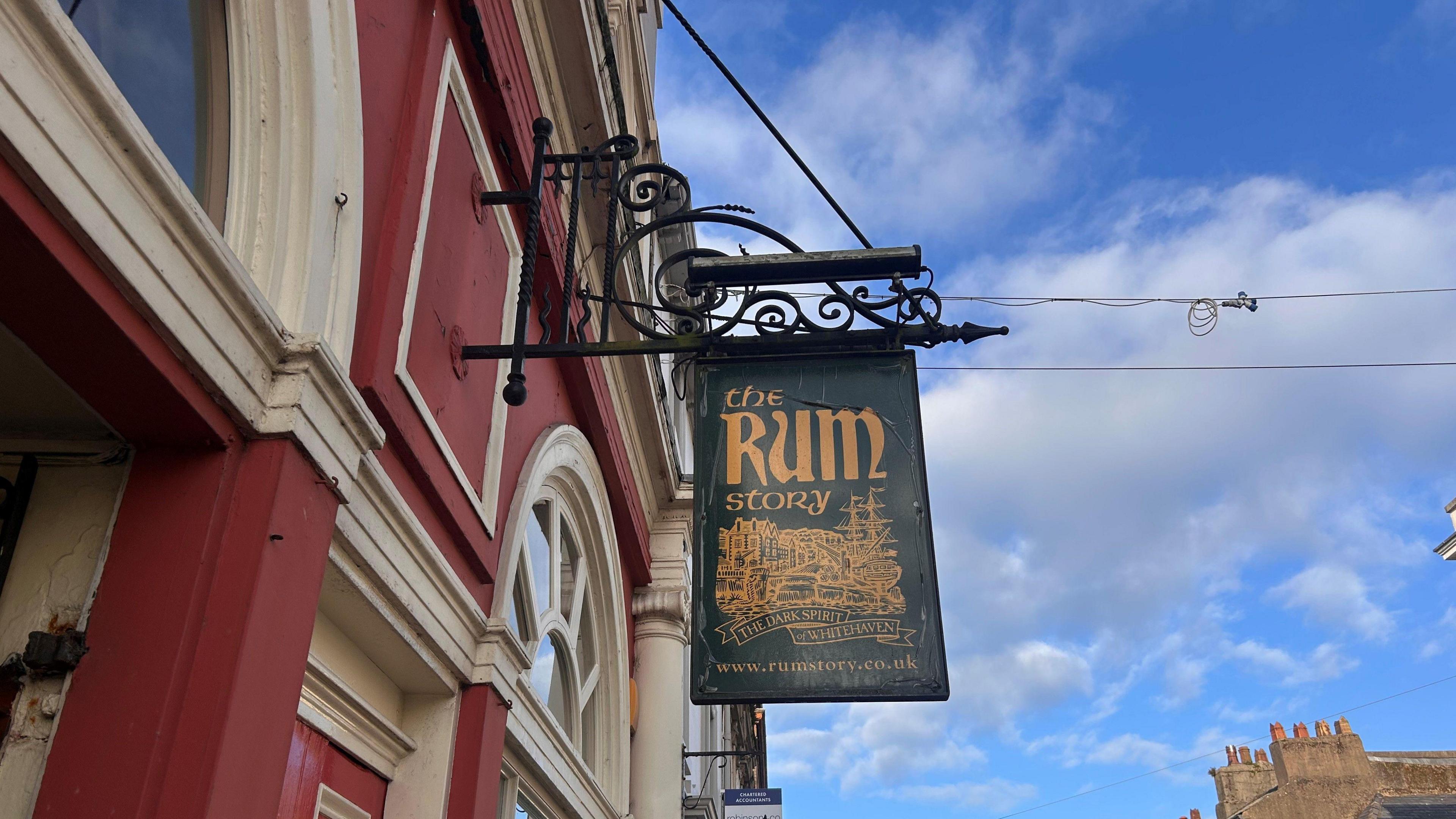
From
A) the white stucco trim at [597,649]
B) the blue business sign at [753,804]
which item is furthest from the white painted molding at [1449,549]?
the white stucco trim at [597,649]

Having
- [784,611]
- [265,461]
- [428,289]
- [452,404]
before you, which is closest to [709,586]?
[784,611]

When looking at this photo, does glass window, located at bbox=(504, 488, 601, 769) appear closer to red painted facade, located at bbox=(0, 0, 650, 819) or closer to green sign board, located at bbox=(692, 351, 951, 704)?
green sign board, located at bbox=(692, 351, 951, 704)

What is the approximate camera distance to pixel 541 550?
6.91 m

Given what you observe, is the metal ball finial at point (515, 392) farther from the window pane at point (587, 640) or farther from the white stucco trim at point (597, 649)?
the window pane at point (587, 640)

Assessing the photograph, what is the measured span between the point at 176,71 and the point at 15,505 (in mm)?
1304

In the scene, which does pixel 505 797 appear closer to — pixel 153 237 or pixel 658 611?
pixel 658 611

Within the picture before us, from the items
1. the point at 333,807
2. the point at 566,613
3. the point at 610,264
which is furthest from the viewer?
the point at 566,613

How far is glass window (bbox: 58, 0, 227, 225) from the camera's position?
2.94 m

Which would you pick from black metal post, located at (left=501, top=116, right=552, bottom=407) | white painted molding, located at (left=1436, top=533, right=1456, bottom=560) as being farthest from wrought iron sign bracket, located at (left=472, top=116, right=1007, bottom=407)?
white painted molding, located at (left=1436, top=533, right=1456, bottom=560)

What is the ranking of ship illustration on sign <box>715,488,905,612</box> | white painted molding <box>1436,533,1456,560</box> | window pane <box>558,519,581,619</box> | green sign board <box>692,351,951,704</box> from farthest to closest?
white painted molding <box>1436,533,1456,560</box> < window pane <box>558,519,581,619</box> < ship illustration on sign <box>715,488,905,612</box> < green sign board <box>692,351,951,704</box>

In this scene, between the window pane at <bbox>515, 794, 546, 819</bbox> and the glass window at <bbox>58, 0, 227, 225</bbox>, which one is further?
the window pane at <bbox>515, 794, 546, 819</bbox>

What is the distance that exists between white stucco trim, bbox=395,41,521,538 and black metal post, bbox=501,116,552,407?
0.32 m

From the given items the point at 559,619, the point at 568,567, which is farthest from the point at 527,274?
the point at 568,567

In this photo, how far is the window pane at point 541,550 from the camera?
6684mm
